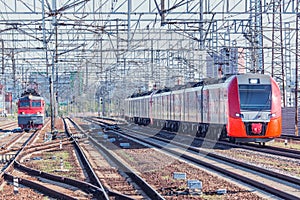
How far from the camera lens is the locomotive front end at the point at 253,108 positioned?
70.4 ft

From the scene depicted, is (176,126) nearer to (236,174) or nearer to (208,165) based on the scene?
(208,165)

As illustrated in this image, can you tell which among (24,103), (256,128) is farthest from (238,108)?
(24,103)

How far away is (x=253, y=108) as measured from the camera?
70.9 feet

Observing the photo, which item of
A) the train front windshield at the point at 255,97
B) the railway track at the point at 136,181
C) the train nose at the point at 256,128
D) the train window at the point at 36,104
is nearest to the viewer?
the railway track at the point at 136,181

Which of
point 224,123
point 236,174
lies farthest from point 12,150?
point 236,174

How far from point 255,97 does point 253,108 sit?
457 millimetres

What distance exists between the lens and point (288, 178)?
12.9 m

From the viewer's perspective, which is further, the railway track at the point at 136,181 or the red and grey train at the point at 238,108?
the red and grey train at the point at 238,108

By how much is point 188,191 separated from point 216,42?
24832 millimetres

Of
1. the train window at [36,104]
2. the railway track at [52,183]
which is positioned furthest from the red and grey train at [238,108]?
the train window at [36,104]

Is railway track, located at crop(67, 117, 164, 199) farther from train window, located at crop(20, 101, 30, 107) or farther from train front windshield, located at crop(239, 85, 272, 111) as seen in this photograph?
train window, located at crop(20, 101, 30, 107)

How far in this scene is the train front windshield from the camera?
21.6 metres

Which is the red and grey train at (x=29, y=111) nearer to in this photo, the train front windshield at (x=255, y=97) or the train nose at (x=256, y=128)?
the train front windshield at (x=255, y=97)

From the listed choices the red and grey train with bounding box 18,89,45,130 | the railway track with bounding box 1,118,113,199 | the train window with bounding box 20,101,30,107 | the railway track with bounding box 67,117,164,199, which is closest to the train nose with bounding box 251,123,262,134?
the railway track with bounding box 67,117,164,199
